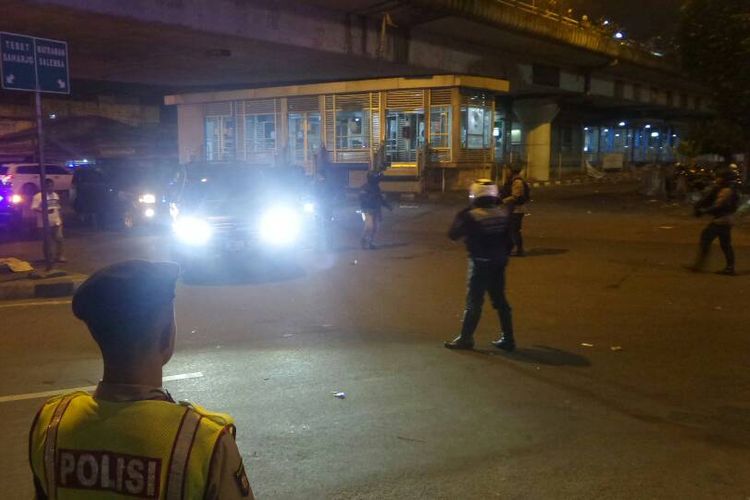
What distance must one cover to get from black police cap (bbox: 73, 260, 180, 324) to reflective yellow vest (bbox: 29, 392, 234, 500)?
213mm

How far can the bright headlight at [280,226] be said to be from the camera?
42.0 feet

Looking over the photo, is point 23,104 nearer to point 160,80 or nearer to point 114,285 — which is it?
point 160,80

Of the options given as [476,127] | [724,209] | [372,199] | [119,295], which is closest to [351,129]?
[476,127]

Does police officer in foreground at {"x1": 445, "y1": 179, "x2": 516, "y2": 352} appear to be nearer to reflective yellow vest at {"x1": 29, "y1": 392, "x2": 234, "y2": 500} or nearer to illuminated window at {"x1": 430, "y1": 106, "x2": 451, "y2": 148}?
reflective yellow vest at {"x1": 29, "y1": 392, "x2": 234, "y2": 500}

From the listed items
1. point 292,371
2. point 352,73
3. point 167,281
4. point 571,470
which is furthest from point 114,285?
point 352,73

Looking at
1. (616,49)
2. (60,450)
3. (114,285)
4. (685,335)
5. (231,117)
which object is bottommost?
→ (685,335)

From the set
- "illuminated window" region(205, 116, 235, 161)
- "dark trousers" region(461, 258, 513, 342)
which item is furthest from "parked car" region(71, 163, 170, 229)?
"illuminated window" region(205, 116, 235, 161)

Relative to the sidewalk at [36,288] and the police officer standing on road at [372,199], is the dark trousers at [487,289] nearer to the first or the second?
the sidewalk at [36,288]

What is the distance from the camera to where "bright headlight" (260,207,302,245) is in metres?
12.8

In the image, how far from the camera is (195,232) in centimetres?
1241

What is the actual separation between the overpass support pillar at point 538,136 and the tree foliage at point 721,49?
19207mm

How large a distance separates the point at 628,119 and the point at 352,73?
1760 inches

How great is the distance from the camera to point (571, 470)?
4797 millimetres

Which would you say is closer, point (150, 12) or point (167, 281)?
point (167, 281)
